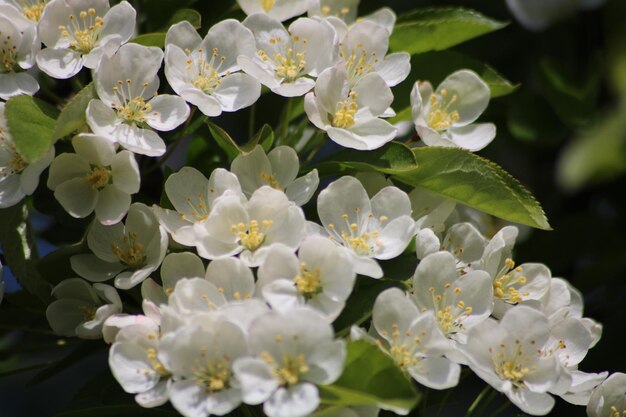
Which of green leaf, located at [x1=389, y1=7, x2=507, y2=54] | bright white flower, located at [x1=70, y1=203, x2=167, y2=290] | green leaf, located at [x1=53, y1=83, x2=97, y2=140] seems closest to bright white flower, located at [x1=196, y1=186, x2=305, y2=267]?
bright white flower, located at [x1=70, y1=203, x2=167, y2=290]

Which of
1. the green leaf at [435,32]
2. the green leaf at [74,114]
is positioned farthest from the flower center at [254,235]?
the green leaf at [435,32]

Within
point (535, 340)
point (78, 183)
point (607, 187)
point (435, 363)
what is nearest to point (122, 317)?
point (78, 183)

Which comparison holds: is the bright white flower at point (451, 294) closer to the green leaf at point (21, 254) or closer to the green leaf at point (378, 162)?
the green leaf at point (378, 162)

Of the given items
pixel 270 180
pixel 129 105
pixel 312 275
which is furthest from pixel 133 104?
pixel 312 275

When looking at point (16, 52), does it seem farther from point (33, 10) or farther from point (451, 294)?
point (451, 294)

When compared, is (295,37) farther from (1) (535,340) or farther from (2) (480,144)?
(1) (535,340)

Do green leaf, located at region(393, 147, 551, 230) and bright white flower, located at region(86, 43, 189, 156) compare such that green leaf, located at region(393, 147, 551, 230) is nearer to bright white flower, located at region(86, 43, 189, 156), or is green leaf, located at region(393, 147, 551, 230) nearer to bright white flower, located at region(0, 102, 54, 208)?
bright white flower, located at region(86, 43, 189, 156)
